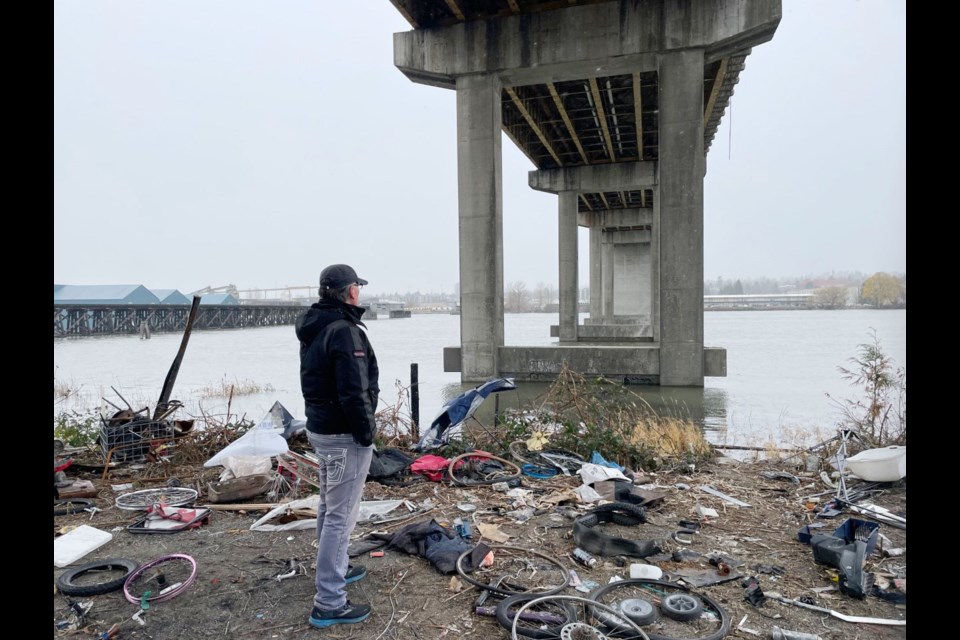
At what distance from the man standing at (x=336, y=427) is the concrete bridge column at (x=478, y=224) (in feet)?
50.2

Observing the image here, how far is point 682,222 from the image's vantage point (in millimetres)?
17109

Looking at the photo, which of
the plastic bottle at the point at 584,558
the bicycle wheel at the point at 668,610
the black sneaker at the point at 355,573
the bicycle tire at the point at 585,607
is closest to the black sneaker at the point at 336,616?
the black sneaker at the point at 355,573

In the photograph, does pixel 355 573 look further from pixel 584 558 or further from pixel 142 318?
pixel 142 318

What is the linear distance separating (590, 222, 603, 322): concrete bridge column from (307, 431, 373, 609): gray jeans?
48.1 metres

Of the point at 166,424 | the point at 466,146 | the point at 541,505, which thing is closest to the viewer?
the point at 541,505

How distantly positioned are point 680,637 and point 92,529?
4712mm

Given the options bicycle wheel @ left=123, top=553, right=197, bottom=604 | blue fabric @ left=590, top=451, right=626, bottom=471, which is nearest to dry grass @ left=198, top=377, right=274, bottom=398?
blue fabric @ left=590, top=451, right=626, bottom=471

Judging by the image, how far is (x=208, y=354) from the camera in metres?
35.2

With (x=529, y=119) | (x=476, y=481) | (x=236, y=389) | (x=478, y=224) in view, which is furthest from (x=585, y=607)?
(x=529, y=119)

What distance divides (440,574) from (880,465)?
→ 4.62m

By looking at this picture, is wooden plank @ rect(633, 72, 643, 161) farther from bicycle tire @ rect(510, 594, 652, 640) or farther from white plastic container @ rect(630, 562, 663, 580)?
bicycle tire @ rect(510, 594, 652, 640)
